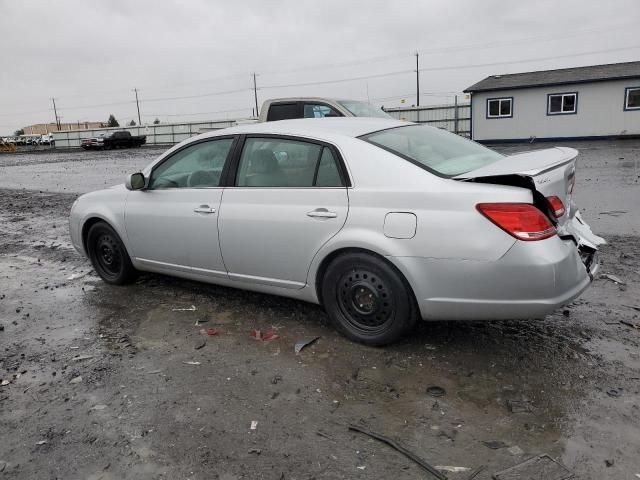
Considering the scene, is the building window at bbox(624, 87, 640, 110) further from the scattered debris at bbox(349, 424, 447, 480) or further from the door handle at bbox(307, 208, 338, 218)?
the scattered debris at bbox(349, 424, 447, 480)

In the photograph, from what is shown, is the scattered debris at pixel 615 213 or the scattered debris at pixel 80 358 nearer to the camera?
the scattered debris at pixel 80 358

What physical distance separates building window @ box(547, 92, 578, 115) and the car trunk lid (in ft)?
84.8

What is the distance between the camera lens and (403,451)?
104 inches

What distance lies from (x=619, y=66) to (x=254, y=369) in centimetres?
2990

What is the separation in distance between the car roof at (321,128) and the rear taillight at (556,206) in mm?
1410

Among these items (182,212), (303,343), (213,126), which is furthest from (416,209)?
(213,126)

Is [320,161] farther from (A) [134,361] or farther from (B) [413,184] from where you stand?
(A) [134,361]

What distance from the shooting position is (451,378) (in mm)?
3363

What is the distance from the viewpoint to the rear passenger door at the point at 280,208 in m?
3.82

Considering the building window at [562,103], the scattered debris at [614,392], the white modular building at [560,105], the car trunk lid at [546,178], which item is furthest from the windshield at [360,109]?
the building window at [562,103]

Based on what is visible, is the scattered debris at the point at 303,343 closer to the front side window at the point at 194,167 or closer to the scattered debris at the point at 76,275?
the front side window at the point at 194,167

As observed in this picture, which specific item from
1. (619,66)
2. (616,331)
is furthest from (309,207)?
(619,66)

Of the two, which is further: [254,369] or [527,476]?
[254,369]

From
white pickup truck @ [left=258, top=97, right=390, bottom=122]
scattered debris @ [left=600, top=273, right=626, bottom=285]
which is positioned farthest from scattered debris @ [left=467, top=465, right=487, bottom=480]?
white pickup truck @ [left=258, top=97, right=390, bottom=122]
